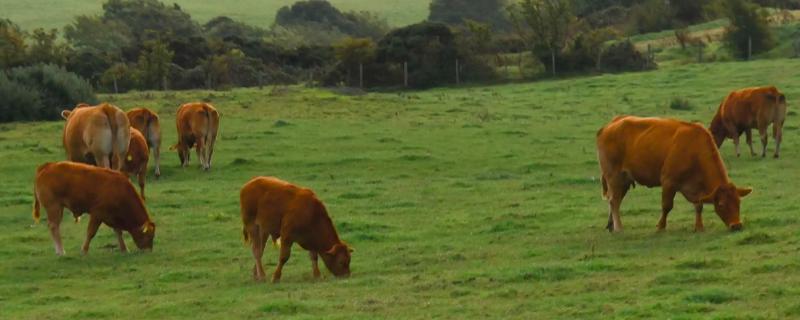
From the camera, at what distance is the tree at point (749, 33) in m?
53.6

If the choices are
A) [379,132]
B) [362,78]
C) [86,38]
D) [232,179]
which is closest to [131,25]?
[86,38]

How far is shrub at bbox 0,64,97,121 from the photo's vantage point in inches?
1478

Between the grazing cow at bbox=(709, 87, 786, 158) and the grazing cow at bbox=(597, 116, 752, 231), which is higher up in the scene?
the grazing cow at bbox=(597, 116, 752, 231)

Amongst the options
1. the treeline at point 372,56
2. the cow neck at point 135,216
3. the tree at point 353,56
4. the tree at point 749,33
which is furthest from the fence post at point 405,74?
the cow neck at point 135,216

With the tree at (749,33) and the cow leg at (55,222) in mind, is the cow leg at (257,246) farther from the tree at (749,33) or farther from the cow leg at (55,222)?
the tree at (749,33)

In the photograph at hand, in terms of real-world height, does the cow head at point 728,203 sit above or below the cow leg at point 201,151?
Result: above

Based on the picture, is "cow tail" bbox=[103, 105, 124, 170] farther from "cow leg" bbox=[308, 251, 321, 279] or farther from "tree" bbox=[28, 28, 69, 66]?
"tree" bbox=[28, 28, 69, 66]

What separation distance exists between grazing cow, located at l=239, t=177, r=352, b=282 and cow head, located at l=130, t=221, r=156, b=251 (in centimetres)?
290

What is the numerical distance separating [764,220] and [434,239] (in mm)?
4150

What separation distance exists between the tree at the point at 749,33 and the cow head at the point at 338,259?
133ft

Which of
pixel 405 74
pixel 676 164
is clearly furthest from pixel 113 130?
pixel 405 74

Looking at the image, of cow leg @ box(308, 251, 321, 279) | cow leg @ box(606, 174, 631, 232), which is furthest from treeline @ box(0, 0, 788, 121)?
cow leg @ box(308, 251, 321, 279)

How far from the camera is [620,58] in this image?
2112 inches

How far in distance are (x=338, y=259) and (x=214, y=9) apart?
9723 centimetres
